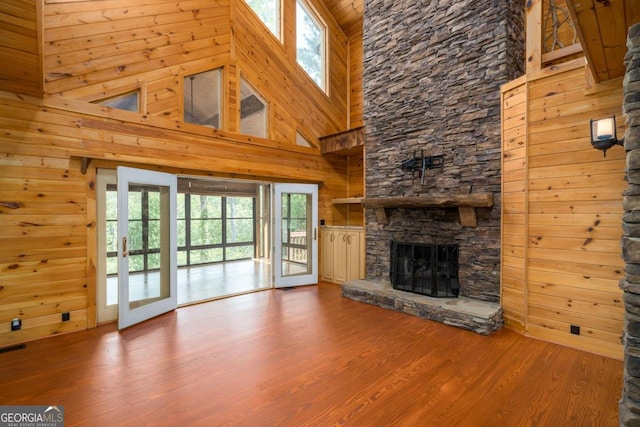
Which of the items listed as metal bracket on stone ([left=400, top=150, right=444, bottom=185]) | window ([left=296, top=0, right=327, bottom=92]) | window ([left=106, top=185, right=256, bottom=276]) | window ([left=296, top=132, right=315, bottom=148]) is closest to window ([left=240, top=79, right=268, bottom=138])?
window ([left=296, top=132, right=315, bottom=148])

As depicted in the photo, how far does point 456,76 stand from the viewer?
4133 millimetres

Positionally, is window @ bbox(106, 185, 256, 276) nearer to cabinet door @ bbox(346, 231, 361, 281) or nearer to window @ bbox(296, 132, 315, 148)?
window @ bbox(296, 132, 315, 148)

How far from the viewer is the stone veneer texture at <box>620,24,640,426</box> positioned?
1564 millimetres

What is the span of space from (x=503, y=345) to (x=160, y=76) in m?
5.34

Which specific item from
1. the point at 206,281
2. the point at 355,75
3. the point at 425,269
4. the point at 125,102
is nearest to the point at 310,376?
the point at 425,269

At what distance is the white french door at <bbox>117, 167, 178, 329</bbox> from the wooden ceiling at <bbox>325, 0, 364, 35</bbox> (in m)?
5.16

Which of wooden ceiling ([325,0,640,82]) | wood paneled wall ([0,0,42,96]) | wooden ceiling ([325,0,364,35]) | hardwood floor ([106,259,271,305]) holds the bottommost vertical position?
hardwood floor ([106,259,271,305])

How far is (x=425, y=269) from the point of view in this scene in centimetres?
434

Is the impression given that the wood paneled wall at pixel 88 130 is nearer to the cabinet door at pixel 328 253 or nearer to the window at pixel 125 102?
the window at pixel 125 102

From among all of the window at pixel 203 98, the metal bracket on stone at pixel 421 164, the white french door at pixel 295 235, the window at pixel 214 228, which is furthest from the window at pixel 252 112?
the window at pixel 214 228

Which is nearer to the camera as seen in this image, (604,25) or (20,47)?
(604,25)

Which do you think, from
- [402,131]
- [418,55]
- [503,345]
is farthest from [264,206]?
[503,345]

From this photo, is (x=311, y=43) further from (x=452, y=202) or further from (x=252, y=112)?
(x=452, y=202)

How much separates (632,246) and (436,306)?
2.42m
